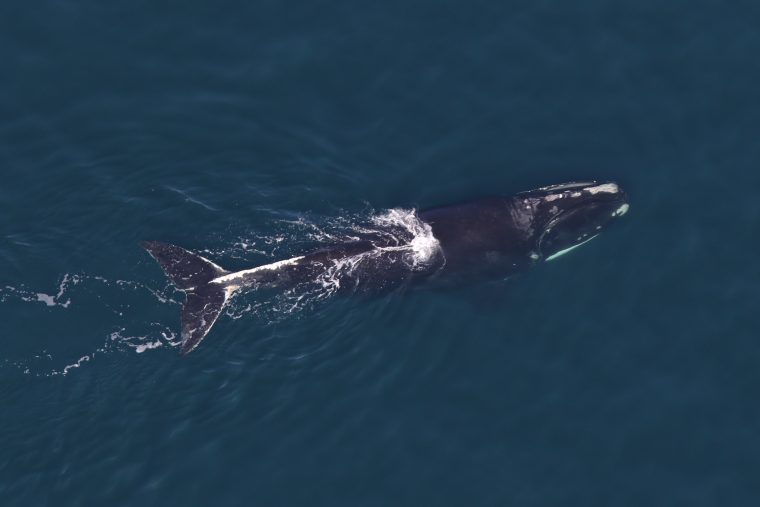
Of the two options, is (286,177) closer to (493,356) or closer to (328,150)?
(328,150)

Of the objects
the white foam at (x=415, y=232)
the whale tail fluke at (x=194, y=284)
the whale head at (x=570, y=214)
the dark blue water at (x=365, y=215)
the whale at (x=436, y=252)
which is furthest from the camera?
the whale head at (x=570, y=214)

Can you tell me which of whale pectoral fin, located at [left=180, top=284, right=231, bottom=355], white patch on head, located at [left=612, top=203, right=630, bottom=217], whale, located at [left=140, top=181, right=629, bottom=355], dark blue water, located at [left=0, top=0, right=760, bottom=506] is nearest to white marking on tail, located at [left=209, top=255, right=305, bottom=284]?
whale, located at [left=140, top=181, right=629, bottom=355]

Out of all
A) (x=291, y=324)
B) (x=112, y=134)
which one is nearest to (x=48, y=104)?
(x=112, y=134)

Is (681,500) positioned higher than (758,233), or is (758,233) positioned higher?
(758,233)

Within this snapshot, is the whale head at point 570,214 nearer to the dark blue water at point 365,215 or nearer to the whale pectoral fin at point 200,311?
the dark blue water at point 365,215

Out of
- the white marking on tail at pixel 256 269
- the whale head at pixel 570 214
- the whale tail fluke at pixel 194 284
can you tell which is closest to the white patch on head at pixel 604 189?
the whale head at pixel 570 214

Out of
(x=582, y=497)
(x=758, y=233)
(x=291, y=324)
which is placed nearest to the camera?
(x=582, y=497)

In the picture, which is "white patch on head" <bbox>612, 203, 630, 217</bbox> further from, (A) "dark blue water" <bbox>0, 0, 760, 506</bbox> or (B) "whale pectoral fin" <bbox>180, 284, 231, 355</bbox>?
(B) "whale pectoral fin" <bbox>180, 284, 231, 355</bbox>
